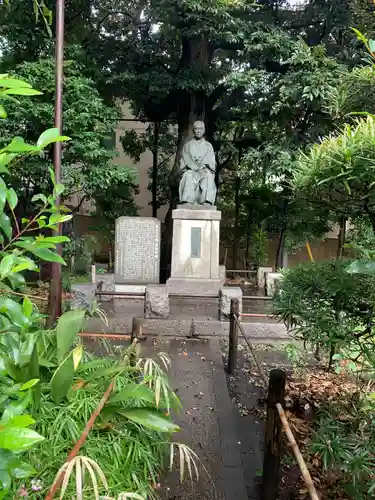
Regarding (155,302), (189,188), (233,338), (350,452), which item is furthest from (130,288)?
(350,452)

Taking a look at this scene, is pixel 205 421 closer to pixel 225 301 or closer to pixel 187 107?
pixel 225 301

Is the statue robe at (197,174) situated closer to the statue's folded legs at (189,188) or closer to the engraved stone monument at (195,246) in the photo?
the statue's folded legs at (189,188)

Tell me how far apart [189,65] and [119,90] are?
1.96 meters

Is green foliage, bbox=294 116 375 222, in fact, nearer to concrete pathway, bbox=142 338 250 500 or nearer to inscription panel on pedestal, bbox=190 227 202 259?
concrete pathway, bbox=142 338 250 500

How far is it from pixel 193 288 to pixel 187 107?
571 centimetres

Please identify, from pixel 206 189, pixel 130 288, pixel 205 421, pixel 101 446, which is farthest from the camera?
pixel 206 189

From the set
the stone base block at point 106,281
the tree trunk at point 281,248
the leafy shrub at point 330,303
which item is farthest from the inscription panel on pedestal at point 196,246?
the leafy shrub at point 330,303

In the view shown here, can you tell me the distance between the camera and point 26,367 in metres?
1.78

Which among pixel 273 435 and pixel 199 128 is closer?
pixel 273 435

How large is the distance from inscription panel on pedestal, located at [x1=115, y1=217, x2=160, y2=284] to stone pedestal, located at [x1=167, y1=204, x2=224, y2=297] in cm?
42

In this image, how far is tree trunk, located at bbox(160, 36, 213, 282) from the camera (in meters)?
9.98

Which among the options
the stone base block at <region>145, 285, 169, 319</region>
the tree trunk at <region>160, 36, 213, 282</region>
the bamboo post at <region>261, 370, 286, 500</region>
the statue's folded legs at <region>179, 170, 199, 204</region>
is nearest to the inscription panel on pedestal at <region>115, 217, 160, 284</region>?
the statue's folded legs at <region>179, 170, 199, 204</region>

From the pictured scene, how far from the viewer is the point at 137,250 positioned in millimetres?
8156

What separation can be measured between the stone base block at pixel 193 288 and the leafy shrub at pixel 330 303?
4.91 meters
